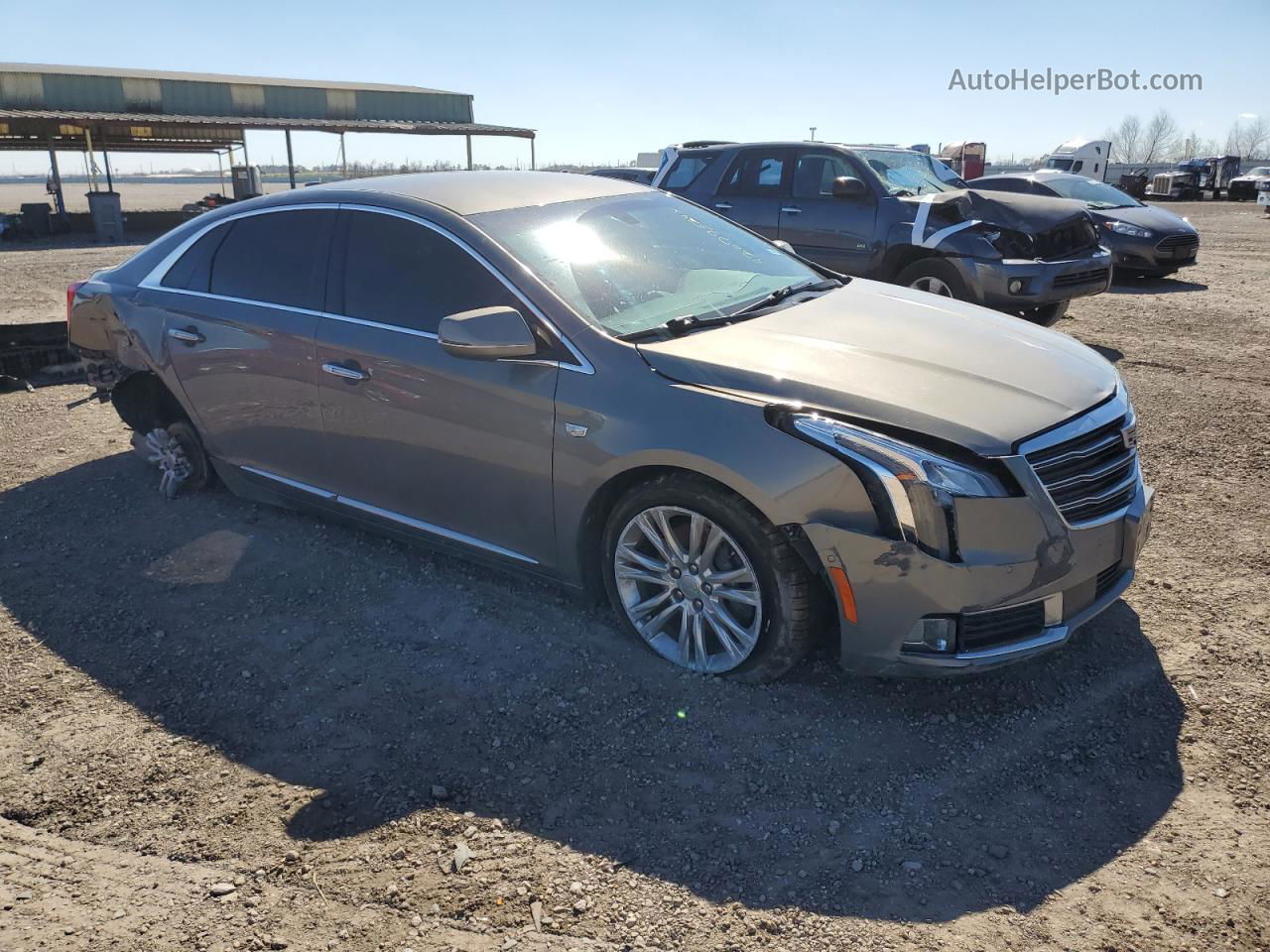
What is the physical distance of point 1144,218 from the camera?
42.7 feet

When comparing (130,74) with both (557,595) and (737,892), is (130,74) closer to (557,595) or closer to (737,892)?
(557,595)

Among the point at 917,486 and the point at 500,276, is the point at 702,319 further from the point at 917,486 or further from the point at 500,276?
the point at 917,486

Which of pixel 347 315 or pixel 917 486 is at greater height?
pixel 347 315

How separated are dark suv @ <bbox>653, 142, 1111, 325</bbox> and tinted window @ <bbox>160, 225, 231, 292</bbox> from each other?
592 centimetres

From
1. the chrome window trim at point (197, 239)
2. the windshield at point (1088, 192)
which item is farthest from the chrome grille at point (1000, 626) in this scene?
the windshield at point (1088, 192)

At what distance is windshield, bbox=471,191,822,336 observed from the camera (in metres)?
3.73

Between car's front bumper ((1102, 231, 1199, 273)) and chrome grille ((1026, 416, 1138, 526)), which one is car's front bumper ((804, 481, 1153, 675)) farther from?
car's front bumper ((1102, 231, 1199, 273))

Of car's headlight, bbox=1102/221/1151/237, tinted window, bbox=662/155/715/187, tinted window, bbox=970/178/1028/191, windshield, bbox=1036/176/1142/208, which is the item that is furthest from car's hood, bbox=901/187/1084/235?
windshield, bbox=1036/176/1142/208

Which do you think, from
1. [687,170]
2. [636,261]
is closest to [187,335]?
[636,261]

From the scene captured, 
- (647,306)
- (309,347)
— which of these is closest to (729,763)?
(647,306)

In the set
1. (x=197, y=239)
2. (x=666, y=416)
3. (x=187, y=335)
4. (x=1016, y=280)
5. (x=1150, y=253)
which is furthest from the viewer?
(x=1150, y=253)

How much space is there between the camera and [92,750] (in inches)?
128

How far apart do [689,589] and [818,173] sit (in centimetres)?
704

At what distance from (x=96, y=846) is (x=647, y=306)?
265 cm
